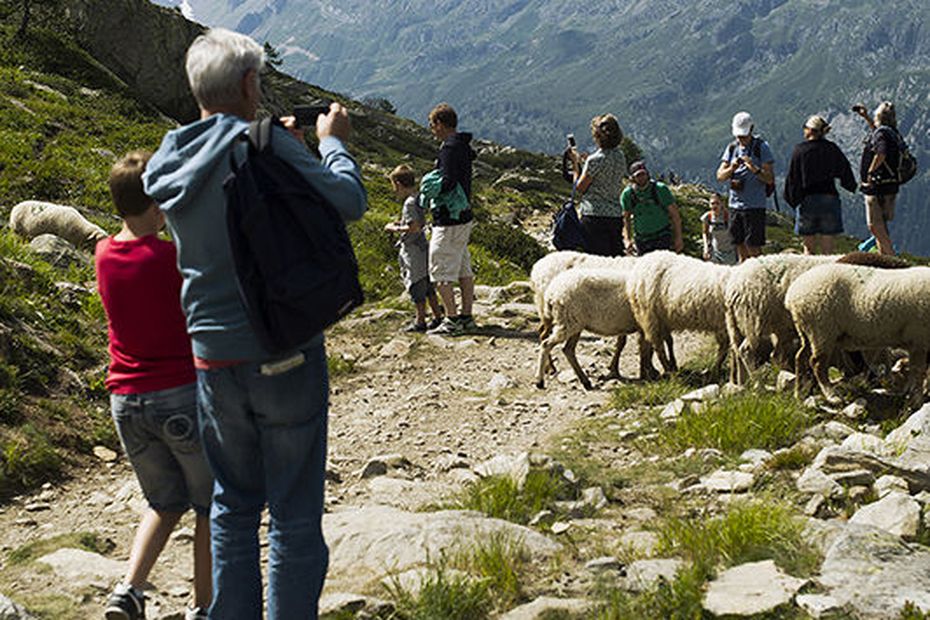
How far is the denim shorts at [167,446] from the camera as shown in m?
4.32

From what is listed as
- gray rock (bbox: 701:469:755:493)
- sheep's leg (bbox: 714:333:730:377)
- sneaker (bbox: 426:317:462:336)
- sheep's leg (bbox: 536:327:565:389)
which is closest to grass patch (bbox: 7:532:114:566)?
gray rock (bbox: 701:469:755:493)

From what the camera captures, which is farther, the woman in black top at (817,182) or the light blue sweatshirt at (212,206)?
the woman in black top at (817,182)

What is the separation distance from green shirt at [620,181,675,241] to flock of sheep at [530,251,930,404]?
1.00 m

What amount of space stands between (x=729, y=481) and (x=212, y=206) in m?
4.30

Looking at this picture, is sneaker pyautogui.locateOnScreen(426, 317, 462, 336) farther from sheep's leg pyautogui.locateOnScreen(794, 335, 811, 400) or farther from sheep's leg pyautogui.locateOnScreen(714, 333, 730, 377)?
sheep's leg pyautogui.locateOnScreen(794, 335, 811, 400)

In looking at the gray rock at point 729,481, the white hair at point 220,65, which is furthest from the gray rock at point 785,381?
the white hair at point 220,65

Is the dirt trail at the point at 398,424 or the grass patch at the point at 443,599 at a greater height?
the grass patch at the point at 443,599

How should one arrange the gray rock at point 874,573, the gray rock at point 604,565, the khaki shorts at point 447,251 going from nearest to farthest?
the gray rock at point 874,573, the gray rock at point 604,565, the khaki shorts at point 447,251

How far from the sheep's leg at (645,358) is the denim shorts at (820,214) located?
12.5ft

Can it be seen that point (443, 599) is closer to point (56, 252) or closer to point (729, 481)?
point (729, 481)

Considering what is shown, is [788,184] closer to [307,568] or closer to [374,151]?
[307,568]

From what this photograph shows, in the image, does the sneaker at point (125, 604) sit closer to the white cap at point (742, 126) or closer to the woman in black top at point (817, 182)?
the white cap at point (742, 126)

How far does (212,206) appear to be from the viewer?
Answer: 11.8 feet

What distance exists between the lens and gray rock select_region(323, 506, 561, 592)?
201 inches
